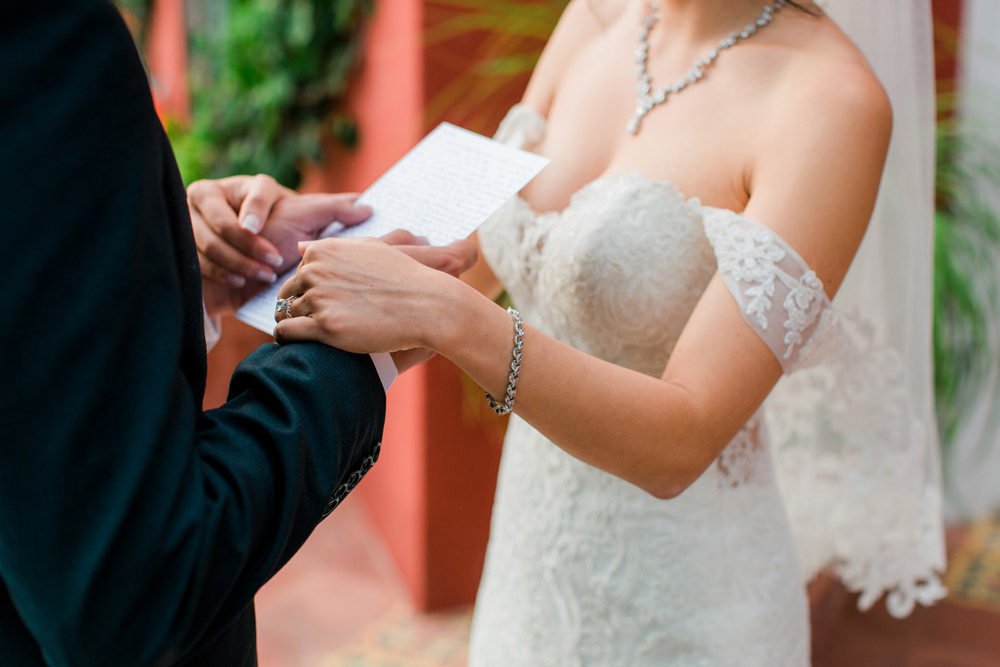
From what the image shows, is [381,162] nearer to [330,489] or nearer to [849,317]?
[849,317]

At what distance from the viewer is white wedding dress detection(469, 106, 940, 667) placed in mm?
1354

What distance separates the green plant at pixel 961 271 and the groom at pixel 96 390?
2176 mm

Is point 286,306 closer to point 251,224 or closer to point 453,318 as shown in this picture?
point 453,318

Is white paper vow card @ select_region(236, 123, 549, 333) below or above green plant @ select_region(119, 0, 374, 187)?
above

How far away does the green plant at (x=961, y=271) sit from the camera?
2.52 meters

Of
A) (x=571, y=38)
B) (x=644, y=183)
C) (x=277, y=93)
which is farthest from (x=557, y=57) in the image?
(x=277, y=93)

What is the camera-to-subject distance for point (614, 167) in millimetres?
1479

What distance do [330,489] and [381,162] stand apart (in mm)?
2468

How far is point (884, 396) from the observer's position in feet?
5.53

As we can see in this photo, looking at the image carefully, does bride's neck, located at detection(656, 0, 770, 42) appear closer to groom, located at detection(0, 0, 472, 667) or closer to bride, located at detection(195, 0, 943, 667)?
bride, located at detection(195, 0, 943, 667)

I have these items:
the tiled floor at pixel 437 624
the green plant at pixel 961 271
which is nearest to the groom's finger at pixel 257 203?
the green plant at pixel 961 271

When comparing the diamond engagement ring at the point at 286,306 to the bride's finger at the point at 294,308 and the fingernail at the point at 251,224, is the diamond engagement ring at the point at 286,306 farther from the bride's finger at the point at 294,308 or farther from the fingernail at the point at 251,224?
the fingernail at the point at 251,224

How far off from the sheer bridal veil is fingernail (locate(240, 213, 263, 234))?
0.93 metres

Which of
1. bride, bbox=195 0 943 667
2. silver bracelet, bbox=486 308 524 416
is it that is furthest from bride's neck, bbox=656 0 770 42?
silver bracelet, bbox=486 308 524 416
